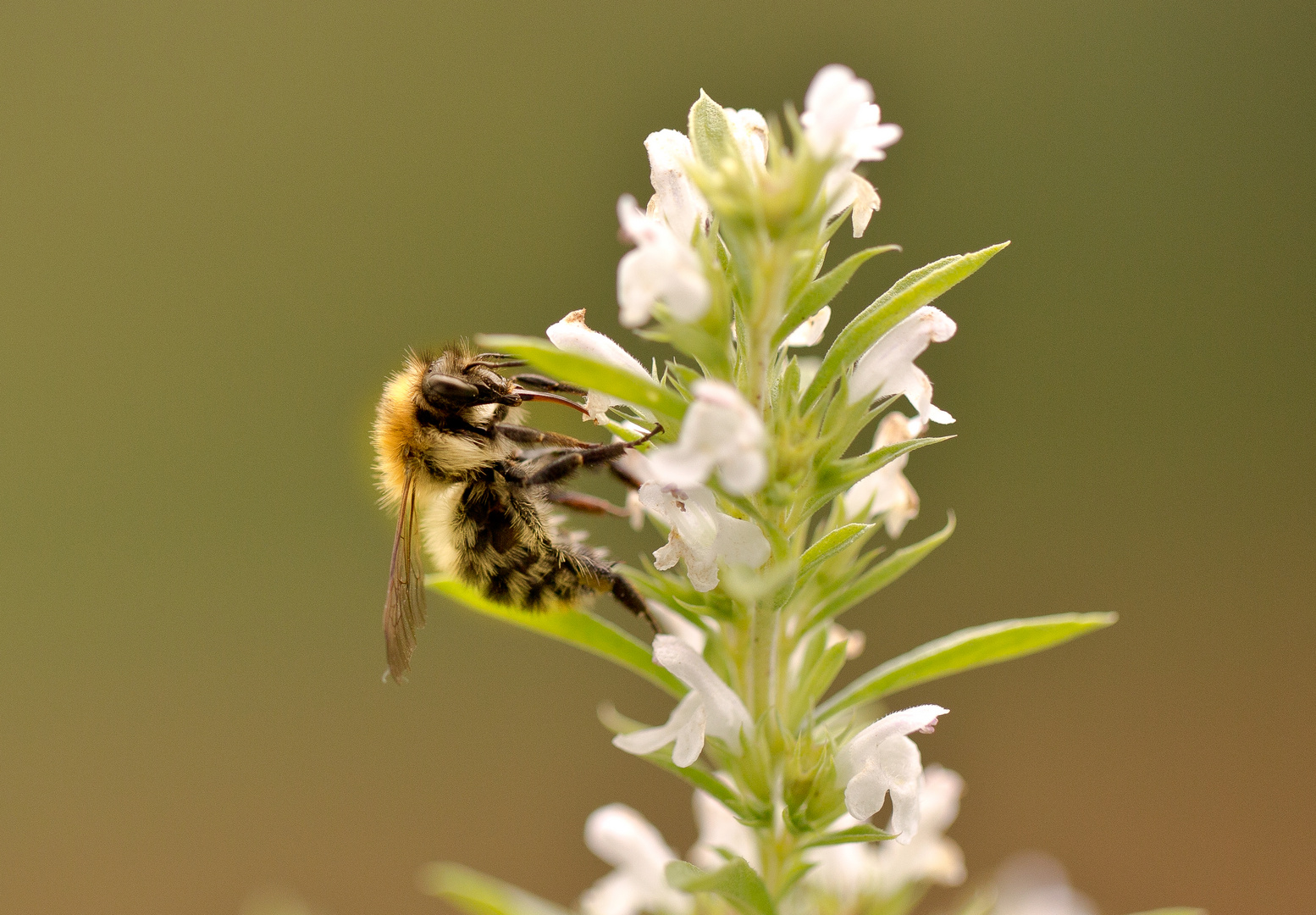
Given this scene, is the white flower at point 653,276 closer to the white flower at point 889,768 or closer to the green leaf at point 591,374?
the green leaf at point 591,374

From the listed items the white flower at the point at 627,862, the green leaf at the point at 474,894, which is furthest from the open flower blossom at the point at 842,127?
the white flower at the point at 627,862

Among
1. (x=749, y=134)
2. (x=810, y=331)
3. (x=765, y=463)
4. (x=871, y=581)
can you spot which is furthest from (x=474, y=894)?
(x=749, y=134)

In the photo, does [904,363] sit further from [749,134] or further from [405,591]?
[405,591]

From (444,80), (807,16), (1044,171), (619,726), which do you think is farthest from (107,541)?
(619,726)

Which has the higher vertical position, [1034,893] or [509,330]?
[509,330]

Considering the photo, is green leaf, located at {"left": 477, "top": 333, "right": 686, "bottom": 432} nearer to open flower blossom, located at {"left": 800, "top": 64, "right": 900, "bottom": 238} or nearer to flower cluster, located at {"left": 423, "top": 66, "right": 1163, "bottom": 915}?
flower cluster, located at {"left": 423, "top": 66, "right": 1163, "bottom": 915}

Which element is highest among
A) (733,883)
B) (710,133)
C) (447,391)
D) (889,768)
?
(447,391)
